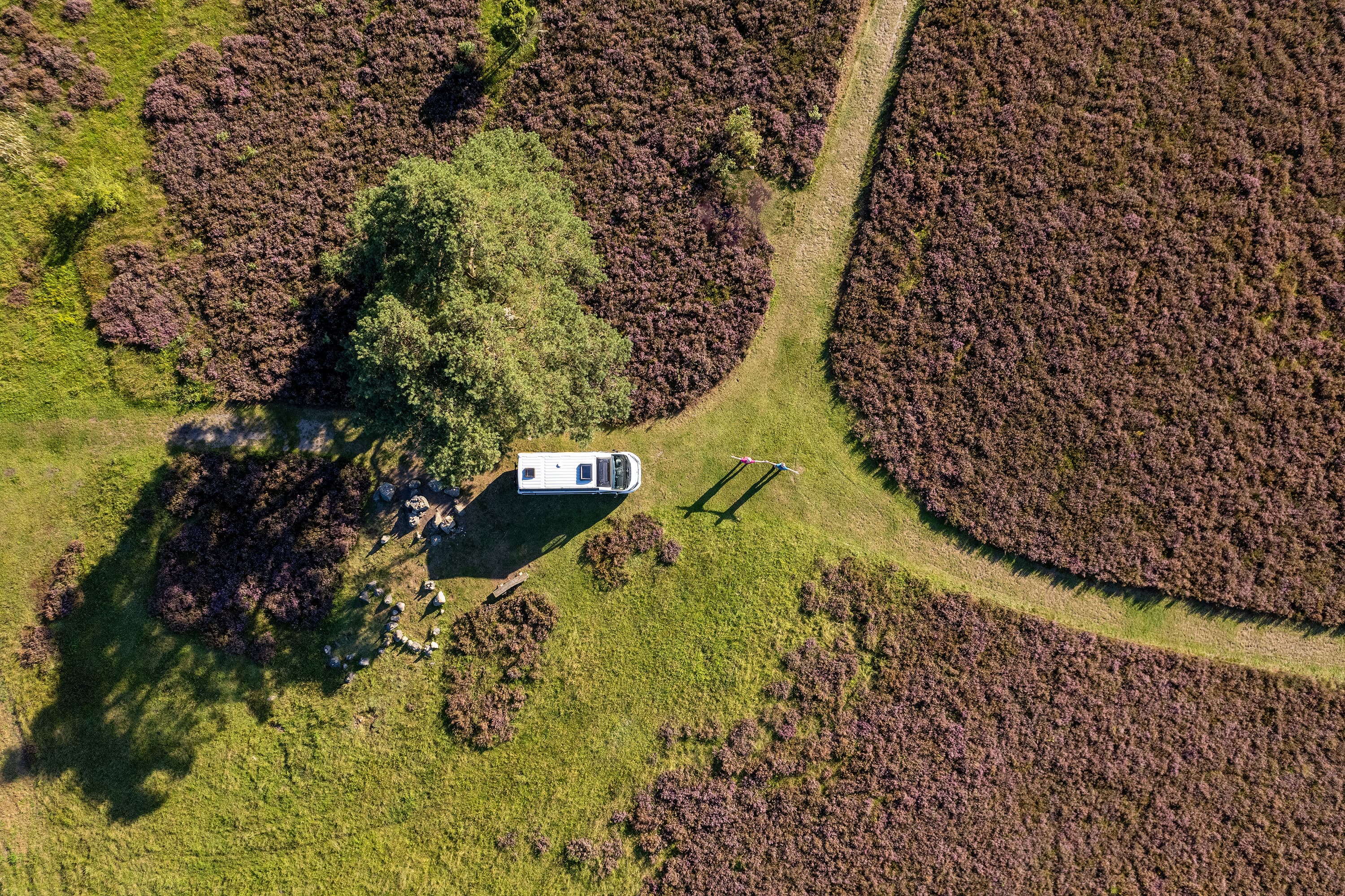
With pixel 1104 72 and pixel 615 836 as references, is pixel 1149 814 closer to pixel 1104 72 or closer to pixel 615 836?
pixel 615 836

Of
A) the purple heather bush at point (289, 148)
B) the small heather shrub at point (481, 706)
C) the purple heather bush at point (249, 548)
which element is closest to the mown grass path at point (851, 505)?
the small heather shrub at point (481, 706)

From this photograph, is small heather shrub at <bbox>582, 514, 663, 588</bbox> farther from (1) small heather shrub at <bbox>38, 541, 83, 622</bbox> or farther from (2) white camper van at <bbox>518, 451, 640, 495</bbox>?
(1) small heather shrub at <bbox>38, 541, 83, 622</bbox>

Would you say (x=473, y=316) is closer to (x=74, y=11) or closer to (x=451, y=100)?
(x=451, y=100)

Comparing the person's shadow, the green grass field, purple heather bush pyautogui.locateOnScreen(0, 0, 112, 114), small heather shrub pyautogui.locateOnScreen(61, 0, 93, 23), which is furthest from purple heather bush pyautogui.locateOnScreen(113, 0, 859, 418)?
small heather shrub pyautogui.locateOnScreen(61, 0, 93, 23)

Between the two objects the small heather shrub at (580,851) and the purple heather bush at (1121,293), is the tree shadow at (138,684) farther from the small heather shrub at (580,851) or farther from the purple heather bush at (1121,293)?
the purple heather bush at (1121,293)

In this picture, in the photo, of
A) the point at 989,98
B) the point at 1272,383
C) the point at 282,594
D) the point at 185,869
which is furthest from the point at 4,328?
the point at 1272,383

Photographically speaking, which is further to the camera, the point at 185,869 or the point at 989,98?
the point at 989,98
